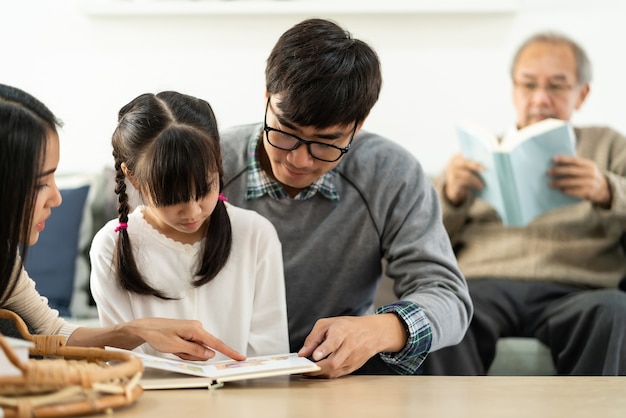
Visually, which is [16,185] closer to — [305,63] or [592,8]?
[305,63]

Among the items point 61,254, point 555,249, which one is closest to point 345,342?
point 555,249

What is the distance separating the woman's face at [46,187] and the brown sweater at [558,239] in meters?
1.67

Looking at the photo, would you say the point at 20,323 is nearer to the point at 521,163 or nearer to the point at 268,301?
the point at 268,301

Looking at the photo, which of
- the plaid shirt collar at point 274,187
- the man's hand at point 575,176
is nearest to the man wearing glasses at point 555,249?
the man's hand at point 575,176

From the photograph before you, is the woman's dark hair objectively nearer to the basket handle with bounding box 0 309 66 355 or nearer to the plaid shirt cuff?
the plaid shirt cuff

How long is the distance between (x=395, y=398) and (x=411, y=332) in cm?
30

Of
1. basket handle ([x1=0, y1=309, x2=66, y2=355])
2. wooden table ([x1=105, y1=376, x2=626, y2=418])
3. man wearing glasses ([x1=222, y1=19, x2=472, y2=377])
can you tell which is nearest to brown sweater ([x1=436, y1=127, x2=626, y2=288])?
man wearing glasses ([x1=222, y1=19, x2=472, y2=377])

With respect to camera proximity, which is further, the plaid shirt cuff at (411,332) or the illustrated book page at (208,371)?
the plaid shirt cuff at (411,332)

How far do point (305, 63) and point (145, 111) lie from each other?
1.02ft

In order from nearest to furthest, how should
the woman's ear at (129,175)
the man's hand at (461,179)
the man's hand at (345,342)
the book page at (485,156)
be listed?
the man's hand at (345,342), the woman's ear at (129,175), the book page at (485,156), the man's hand at (461,179)

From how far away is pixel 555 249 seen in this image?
8.63ft

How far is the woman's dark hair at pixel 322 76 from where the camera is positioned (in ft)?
4.94

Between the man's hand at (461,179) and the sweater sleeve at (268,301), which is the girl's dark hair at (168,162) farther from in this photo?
the man's hand at (461,179)

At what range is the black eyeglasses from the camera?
156cm
